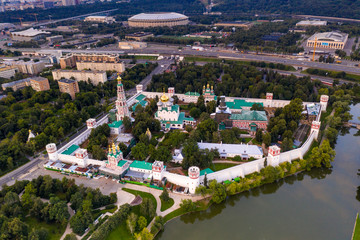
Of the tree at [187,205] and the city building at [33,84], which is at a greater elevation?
the city building at [33,84]

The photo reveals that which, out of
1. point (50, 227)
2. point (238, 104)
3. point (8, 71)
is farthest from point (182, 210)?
point (8, 71)

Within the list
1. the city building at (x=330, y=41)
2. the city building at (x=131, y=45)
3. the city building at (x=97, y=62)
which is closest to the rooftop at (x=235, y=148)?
the city building at (x=97, y=62)

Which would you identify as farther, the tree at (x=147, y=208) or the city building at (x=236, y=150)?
the city building at (x=236, y=150)

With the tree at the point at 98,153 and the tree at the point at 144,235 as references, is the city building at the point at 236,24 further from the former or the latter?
the tree at the point at 144,235

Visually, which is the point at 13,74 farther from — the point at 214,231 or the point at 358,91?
the point at 358,91

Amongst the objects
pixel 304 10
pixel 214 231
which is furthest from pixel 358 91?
pixel 304 10

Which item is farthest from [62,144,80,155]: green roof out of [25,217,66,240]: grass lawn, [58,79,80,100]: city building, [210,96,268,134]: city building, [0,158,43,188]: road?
[58,79,80,100]: city building

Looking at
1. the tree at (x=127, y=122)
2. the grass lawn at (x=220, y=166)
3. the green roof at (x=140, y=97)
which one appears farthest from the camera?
the green roof at (x=140, y=97)

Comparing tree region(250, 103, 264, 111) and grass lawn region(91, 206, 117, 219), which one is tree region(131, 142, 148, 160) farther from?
tree region(250, 103, 264, 111)
